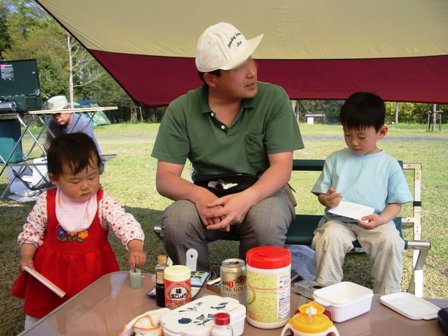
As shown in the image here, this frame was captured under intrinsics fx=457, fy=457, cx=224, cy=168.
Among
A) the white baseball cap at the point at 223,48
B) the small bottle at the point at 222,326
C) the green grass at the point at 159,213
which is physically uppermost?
the white baseball cap at the point at 223,48

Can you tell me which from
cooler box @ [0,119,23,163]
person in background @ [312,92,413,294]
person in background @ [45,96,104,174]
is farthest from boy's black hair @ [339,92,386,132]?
cooler box @ [0,119,23,163]

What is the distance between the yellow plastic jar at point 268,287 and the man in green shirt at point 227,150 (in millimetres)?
619

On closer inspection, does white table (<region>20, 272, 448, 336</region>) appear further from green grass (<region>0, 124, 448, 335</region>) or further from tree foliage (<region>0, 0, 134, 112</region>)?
tree foliage (<region>0, 0, 134, 112</region>)

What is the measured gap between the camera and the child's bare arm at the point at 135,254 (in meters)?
1.67

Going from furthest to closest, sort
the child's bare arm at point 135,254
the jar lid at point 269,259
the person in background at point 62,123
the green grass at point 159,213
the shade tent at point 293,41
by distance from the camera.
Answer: the person in background at point 62,123 → the shade tent at point 293,41 → the green grass at point 159,213 → the child's bare arm at point 135,254 → the jar lid at point 269,259

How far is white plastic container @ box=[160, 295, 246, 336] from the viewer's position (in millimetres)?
1115

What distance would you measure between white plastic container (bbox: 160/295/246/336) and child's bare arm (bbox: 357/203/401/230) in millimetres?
973

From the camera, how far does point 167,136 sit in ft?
7.13

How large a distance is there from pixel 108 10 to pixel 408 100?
7.02 ft

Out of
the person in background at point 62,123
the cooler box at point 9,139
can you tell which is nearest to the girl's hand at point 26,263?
the person in background at point 62,123

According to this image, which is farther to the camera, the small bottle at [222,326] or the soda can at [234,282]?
the soda can at [234,282]

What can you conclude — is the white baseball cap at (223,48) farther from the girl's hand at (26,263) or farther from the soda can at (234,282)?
the girl's hand at (26,263)

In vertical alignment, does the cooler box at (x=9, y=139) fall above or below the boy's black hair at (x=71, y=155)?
below

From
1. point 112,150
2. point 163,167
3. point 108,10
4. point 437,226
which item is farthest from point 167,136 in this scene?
point 112,150
